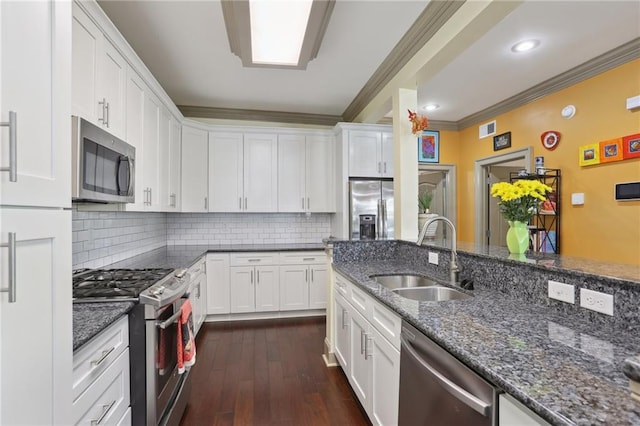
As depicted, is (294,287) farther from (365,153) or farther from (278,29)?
(278,29)

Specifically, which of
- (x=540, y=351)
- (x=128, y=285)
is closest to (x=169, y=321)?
(x=128, y=285)

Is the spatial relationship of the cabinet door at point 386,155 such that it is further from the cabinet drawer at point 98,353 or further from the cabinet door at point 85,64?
the cabinet drawer at point 98,353

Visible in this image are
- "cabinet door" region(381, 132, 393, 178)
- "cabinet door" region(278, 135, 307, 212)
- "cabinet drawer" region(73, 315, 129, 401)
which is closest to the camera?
"cabinet drawer" region(73, 315, 129, 401)

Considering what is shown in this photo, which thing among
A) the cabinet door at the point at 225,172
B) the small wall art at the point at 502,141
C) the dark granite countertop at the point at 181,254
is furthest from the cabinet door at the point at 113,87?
the small wall art at the point at 502,141

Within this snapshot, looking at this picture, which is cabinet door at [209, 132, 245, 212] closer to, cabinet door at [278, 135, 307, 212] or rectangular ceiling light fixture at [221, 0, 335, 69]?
cabinet door at [278, 135, 307, 212]

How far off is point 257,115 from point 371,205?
204cm

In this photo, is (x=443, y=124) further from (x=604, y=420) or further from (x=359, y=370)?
(x=604, y=420)

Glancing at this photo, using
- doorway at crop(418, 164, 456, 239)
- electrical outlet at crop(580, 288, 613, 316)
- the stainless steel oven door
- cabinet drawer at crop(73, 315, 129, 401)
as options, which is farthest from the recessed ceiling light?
cabinet drawer at crop(73, 315, 129, 401)

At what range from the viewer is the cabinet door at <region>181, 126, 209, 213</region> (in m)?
3.83

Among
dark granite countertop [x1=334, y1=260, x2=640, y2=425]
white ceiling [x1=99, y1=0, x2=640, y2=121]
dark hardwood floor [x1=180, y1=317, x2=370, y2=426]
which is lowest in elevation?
dark hardwood floor [x1=180, y1=317, x2=370, y2=426]

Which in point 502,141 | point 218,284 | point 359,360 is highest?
point 502,141

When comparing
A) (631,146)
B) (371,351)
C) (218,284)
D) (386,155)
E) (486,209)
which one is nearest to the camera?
(371,351)

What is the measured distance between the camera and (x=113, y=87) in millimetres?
2064

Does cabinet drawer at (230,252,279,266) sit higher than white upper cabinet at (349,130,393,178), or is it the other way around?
white upper cabinet at (349,130,393,178)
